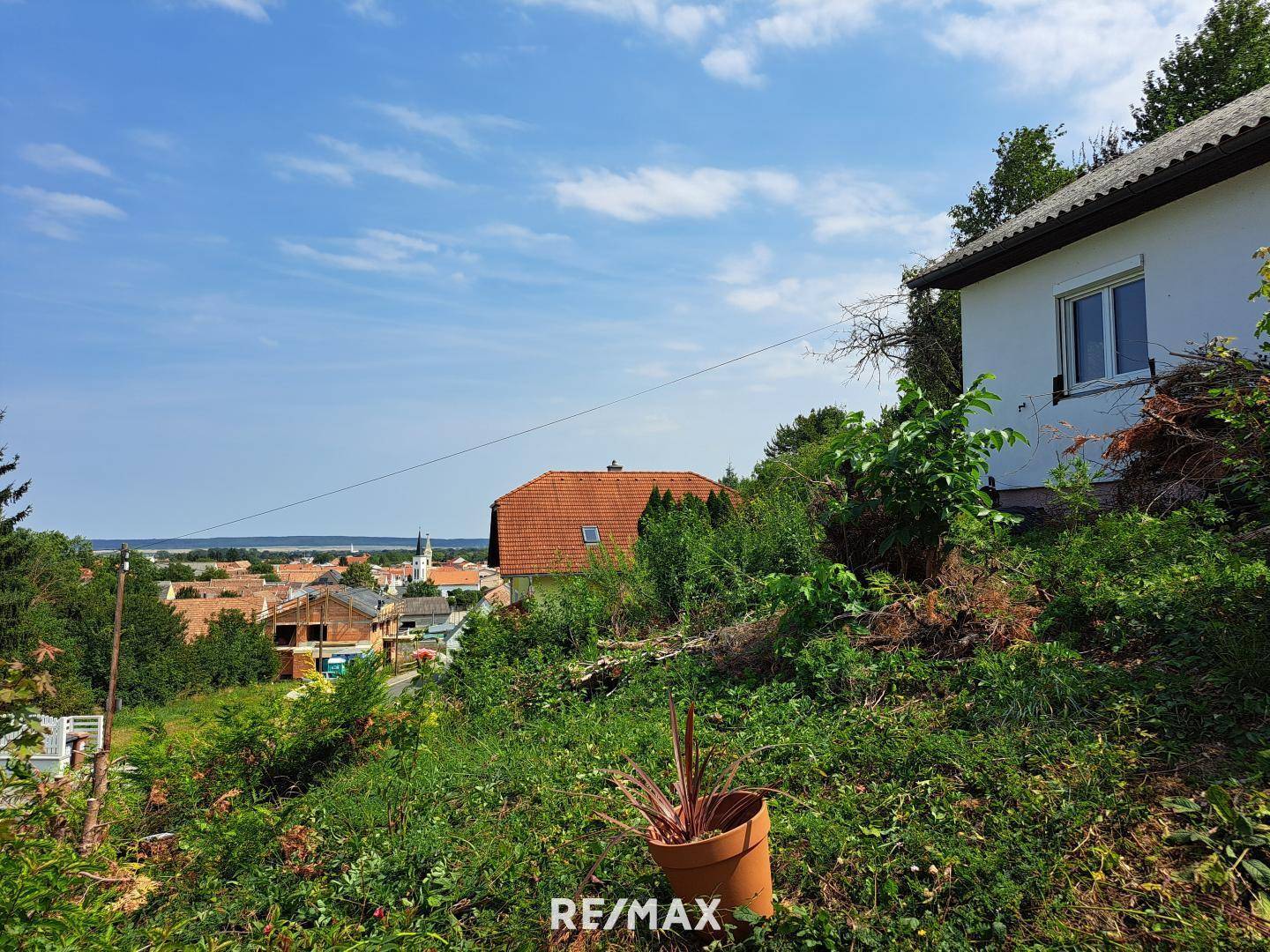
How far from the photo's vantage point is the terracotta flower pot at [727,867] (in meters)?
2.82

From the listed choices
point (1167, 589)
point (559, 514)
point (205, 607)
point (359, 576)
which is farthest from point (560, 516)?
point (359, 576)

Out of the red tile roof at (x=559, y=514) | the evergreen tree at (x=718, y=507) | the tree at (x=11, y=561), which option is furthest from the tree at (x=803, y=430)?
the tree at (x=11, y=561)

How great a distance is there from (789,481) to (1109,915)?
5.87 meters

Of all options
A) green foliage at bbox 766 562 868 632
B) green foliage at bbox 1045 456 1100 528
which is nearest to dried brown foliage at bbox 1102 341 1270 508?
green foliage at bbox 1045 456 1100 528

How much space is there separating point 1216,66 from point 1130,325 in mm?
12540

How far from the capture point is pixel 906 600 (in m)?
5.13

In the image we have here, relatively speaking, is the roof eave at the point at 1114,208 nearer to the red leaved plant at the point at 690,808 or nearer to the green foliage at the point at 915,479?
the green foliage at the point at 915,479

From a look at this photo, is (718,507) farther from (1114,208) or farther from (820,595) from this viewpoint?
(820,595)

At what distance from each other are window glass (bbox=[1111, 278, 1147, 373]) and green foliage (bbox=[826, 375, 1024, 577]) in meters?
2.81

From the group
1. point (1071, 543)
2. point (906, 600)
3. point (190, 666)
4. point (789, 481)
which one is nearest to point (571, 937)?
point (906, 600)

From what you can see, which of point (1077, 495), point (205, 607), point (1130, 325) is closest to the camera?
point (1077, 495)

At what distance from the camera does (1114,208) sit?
7.21 m

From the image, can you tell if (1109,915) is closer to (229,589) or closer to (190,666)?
(190,666)

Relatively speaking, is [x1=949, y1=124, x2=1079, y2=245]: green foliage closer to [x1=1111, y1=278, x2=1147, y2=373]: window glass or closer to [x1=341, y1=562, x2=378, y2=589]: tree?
[x1=1111, y1=278, x2=1147, y2=373]: window glass
